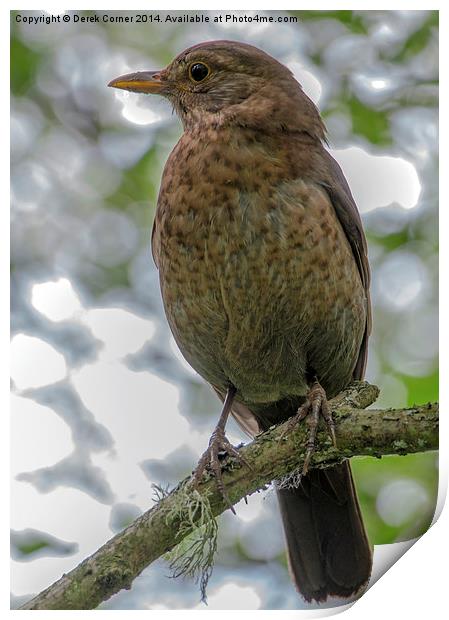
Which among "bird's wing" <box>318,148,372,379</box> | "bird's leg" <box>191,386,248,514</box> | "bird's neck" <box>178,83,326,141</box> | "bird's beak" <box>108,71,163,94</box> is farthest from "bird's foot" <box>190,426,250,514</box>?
"bird's beak" <box>108,71,163,94</box>

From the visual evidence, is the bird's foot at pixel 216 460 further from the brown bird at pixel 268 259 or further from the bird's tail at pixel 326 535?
the bird's tail at pixel 326 535

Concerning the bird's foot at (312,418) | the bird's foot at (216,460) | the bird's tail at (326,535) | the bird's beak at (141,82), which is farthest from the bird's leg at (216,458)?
the bird's beak at (141,82)

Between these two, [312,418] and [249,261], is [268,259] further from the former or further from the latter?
[312,418]

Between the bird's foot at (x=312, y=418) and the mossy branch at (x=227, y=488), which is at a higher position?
the bird's foot at (x=312, y=418)

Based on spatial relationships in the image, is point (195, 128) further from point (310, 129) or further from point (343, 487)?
point (343, 487)

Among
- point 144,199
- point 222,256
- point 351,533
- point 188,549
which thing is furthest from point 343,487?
point 144,199

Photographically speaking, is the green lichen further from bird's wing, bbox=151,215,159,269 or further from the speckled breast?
bird's wing, bbox=151,215,159,269
